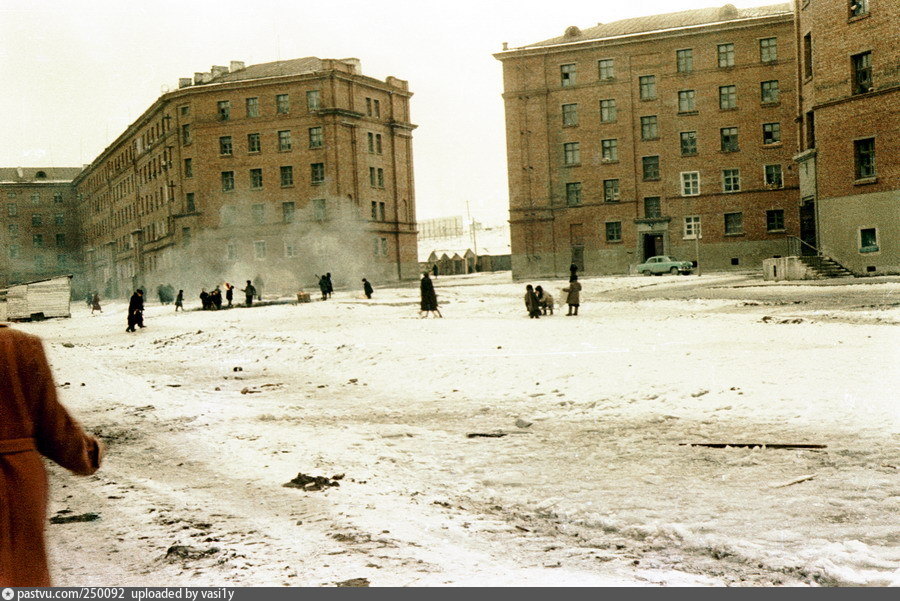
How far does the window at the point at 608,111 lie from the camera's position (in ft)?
178

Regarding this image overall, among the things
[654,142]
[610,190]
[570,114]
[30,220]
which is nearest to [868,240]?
[654,142]

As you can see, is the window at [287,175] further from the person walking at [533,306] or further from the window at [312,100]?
the person walking at [533,306]

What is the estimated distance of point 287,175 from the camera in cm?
6222

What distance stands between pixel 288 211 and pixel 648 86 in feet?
93.9

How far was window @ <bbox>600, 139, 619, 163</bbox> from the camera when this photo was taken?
5447 centimetres

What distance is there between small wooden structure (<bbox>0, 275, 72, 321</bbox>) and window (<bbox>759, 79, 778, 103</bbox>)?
144 feet

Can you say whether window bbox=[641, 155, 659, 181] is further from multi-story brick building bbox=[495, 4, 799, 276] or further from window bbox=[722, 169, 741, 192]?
window bbox=[722, 169, 741, 192]

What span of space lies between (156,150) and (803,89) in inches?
2157

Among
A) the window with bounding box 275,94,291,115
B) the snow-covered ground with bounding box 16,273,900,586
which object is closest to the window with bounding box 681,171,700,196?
the window with bounding box 275,94,291,115

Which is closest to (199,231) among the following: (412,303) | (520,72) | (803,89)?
(520,72)

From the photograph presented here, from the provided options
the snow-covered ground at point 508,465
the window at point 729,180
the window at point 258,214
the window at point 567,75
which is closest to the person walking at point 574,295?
the snow-covered ground at point 508,465

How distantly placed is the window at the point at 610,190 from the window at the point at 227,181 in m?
29.5

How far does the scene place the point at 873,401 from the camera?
28.6ft
